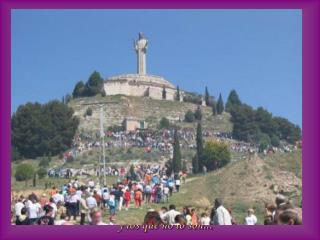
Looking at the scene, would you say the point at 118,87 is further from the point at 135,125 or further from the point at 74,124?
the point at 74,124

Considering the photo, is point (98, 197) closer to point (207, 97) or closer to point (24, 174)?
point (24, 174)

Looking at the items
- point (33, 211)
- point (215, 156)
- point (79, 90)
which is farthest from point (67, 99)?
point (33, 211)

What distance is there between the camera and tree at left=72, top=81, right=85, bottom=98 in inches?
3314

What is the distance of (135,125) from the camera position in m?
71.2

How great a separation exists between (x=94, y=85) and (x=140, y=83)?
19.6 feet

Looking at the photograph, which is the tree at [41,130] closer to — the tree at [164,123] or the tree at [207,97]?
the tree at [164,123]

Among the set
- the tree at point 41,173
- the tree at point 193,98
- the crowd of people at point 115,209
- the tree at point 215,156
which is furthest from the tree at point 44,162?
the tree at point 193,98

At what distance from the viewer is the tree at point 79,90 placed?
8419 centimetres

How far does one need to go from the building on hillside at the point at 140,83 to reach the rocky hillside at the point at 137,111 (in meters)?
1.86

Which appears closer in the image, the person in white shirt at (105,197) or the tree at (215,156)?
the person in white shirt at (105,197)

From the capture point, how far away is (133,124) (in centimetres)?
7131

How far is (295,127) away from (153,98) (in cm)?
1755

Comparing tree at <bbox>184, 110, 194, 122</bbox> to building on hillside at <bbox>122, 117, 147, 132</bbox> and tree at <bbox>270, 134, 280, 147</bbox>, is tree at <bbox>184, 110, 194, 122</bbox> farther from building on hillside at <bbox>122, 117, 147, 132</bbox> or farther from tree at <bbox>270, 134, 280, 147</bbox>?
tree at <bbox>270, 134, 280, 147</bbox>

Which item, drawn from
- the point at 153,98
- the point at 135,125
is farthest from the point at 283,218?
the point at 153,98
